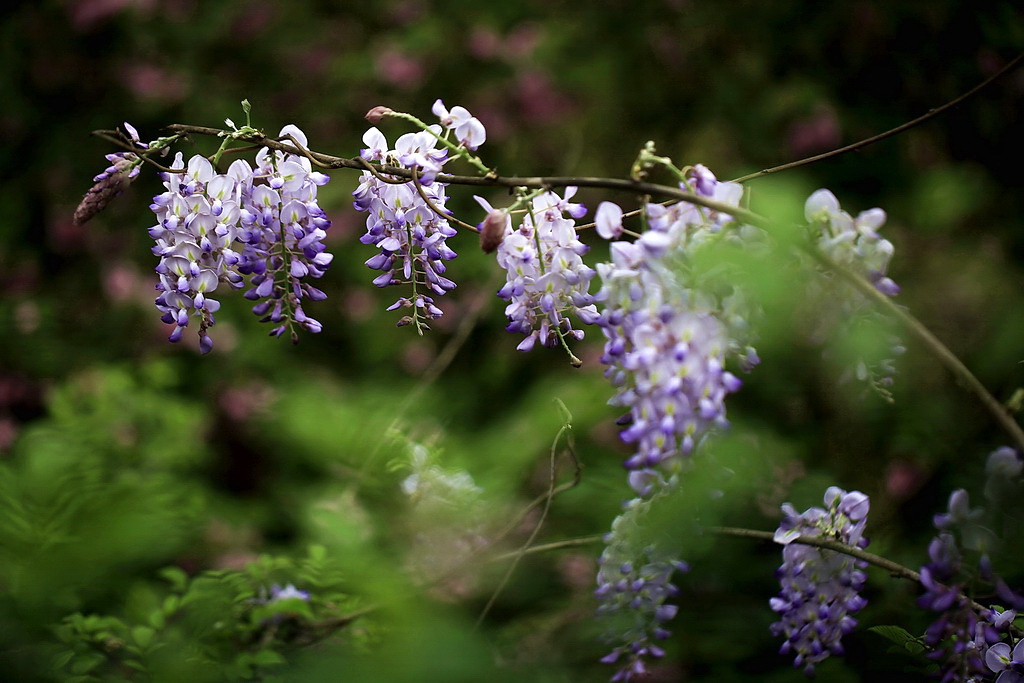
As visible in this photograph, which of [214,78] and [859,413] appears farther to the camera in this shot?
[214,78]

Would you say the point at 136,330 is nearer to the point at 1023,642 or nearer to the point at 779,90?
the point at 779,90

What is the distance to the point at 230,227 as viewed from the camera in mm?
1323

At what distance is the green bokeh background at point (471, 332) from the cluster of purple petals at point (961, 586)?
0.80ft

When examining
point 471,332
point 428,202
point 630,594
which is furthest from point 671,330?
point 471,332

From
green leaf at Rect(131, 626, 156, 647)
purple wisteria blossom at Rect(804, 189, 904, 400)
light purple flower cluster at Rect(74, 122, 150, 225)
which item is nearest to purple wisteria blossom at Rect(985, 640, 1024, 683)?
purple wisteria blossom at Rect(804, 189, 904, 400)

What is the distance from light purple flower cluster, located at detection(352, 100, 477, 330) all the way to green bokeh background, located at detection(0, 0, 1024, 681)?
264mm

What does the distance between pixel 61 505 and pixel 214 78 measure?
3.27 m

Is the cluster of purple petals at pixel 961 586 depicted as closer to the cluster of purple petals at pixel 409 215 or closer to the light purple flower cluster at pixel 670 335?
the light purple flower cluster at pixel 670 335

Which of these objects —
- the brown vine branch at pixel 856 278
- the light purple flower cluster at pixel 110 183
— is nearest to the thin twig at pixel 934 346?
the brown vine branch at pixel 856 278

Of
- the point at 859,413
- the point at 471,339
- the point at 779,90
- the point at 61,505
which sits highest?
the point at 779,90

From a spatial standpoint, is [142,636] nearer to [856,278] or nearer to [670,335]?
[670,335]

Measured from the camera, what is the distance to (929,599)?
103 centimetres

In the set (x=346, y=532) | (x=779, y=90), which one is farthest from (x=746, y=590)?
(x=779, y=90)

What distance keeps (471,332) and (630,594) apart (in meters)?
2.22
